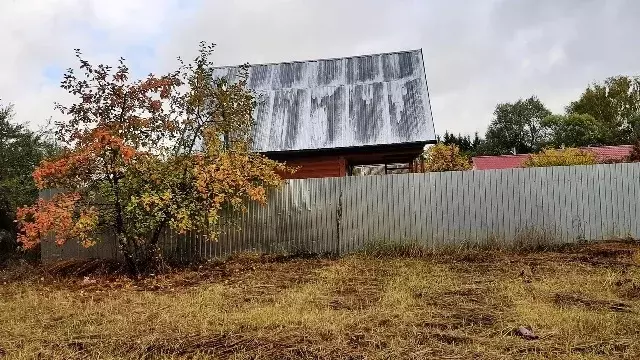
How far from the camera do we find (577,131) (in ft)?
130

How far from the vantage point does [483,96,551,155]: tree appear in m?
43.4

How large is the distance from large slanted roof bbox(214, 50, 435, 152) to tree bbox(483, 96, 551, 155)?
30.1m

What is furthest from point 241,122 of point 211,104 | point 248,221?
point 248,221

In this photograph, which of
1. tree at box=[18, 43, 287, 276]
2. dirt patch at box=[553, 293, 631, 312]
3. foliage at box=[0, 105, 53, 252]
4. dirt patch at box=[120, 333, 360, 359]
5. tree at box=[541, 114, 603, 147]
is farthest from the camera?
tree at box=[541, 114, 603, 147]

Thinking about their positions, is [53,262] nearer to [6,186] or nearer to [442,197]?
[6,186]

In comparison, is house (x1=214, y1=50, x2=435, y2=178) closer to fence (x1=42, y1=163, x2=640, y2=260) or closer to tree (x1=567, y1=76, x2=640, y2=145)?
fence (x1=42, y1=163, x2=640, y2=260)

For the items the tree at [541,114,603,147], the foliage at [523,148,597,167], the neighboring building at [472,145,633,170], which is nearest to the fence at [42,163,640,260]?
the foliage at [523,148,597,167]

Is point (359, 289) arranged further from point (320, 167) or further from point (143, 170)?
point (320, 167)

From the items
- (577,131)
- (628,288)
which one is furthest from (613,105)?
(628,288)

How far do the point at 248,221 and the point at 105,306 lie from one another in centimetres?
448

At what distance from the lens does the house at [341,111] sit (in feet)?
45.6

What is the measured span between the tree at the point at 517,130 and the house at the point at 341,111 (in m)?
30.0

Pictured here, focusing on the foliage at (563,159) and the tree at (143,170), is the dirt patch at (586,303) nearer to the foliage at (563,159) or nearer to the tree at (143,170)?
the tree at (143,170)

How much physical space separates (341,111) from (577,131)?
101ft
